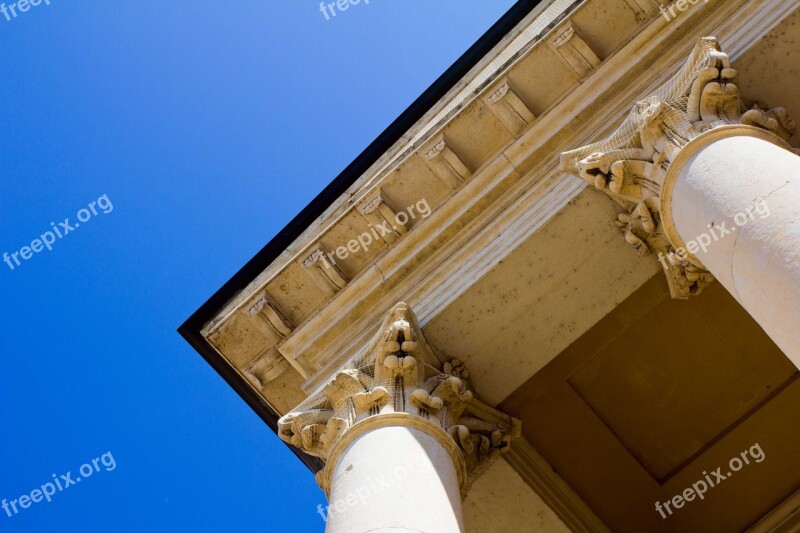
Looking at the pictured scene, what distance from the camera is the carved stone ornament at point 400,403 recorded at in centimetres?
1576

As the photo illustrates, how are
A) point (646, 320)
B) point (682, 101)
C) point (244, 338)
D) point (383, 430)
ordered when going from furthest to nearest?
1. point (244, 338)
2. point (646, 320)
3. point (682, 101)
4. point (383, 430)

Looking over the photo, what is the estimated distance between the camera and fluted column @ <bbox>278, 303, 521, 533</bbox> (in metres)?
13.3

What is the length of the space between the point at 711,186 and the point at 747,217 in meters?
1.24

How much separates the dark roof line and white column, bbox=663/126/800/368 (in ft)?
32.8

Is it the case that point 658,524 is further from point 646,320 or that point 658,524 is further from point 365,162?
point 365,162

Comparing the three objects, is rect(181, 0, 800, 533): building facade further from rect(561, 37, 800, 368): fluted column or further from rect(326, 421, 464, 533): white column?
rect(326, 421, 464, 533): white column

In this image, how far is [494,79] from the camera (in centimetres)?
2036

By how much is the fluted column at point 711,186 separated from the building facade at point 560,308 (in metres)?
0.08

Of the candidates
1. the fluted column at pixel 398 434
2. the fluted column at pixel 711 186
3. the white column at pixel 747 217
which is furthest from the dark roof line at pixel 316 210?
the white column at pixel 747 217

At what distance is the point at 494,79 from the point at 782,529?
11652 millimetres

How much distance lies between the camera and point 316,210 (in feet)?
75.3

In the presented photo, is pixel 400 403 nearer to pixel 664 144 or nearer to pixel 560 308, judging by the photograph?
pixel 560 308

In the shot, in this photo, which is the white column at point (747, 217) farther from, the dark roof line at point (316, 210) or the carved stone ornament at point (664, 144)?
the dark roof line at point (316, 210)

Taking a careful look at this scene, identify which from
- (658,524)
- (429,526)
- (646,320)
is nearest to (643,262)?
(646,320)
